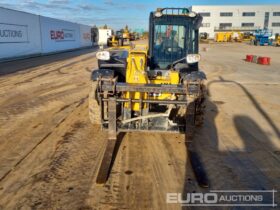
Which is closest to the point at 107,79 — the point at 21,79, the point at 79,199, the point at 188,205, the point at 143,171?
the point at 143,171

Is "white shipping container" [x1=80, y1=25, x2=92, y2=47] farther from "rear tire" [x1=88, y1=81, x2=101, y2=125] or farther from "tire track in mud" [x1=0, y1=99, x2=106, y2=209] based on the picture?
"tire track in mud" [x1=0, y1=99, x2=106, y2=209]

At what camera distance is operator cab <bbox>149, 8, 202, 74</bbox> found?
6.54 metres

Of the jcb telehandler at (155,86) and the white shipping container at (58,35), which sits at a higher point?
the white shipping container at (58,35)

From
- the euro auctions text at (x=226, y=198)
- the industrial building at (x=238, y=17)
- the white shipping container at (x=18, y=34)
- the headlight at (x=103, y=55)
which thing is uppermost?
the industrial building at (x=238, y=17)

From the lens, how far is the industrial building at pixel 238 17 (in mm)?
87500

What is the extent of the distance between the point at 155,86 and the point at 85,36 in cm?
3700

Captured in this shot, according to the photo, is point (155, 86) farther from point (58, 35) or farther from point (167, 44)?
point (58, 35)

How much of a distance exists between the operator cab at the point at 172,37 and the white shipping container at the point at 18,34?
50.4 feet

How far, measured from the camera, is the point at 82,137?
5566 mm

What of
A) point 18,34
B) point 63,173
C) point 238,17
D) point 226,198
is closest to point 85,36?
point 18,34

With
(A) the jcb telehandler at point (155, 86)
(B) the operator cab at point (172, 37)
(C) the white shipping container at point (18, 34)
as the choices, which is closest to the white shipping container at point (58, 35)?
(C) the white shipping container at point (18, 34)

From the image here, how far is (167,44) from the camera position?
22.1 feet

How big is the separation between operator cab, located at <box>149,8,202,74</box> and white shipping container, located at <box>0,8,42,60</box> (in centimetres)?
1536

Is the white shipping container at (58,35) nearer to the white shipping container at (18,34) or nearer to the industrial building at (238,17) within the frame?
the white shipping container at (18,34)
